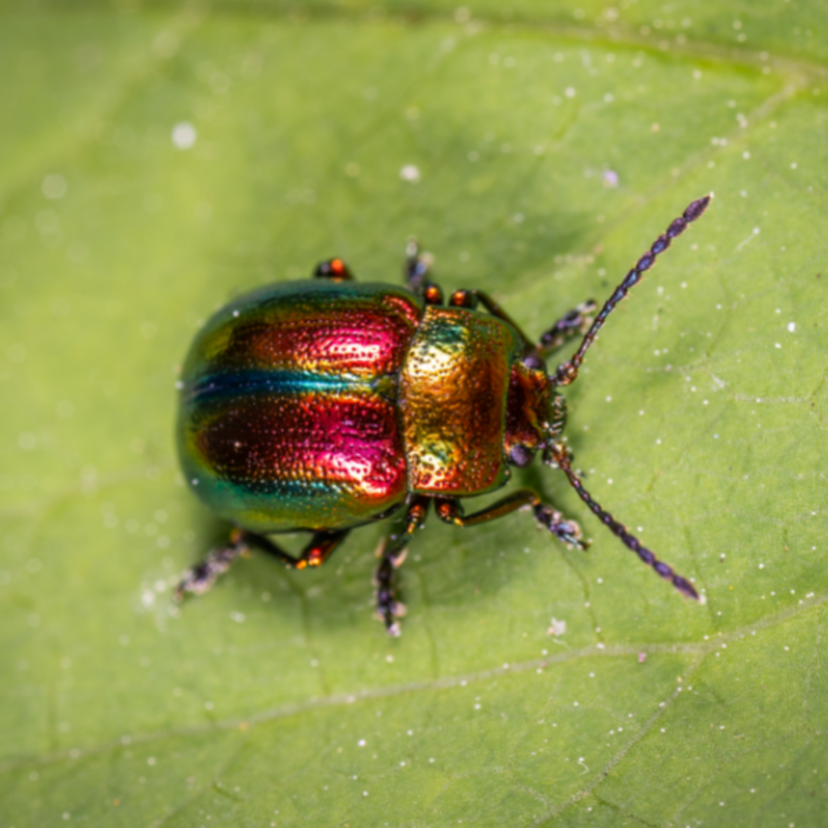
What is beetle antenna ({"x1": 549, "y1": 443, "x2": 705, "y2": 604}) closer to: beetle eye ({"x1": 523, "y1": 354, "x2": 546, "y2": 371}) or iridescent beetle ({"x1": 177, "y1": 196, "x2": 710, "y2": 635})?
iridescent beetle ({"x1": 177, "y1": 196, "x2": 710, "y2": 635})

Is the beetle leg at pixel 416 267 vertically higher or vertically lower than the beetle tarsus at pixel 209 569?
higher

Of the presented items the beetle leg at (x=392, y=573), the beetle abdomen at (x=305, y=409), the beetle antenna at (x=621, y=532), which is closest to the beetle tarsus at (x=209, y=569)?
the beetle abdomen at (x=305, y=409)

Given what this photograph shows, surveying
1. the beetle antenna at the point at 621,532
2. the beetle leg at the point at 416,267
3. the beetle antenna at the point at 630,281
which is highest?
the beetle antenna at the point at 630,281

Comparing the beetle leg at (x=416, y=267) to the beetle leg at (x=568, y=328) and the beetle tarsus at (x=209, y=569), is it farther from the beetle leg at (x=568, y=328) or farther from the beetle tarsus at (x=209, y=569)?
the beetle tarsus at (x=209, y=569)

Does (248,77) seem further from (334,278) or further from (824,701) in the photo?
(824,701)

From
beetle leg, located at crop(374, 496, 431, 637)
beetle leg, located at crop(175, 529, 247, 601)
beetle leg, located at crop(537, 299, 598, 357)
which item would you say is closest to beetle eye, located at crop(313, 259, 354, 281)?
beetle leg, located at crop(537, 299, 598, 357)

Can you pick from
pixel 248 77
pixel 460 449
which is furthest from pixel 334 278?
pixel 248 77

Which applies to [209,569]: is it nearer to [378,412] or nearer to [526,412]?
[378,412]

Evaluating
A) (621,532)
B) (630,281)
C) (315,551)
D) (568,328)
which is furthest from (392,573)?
(630,281)
